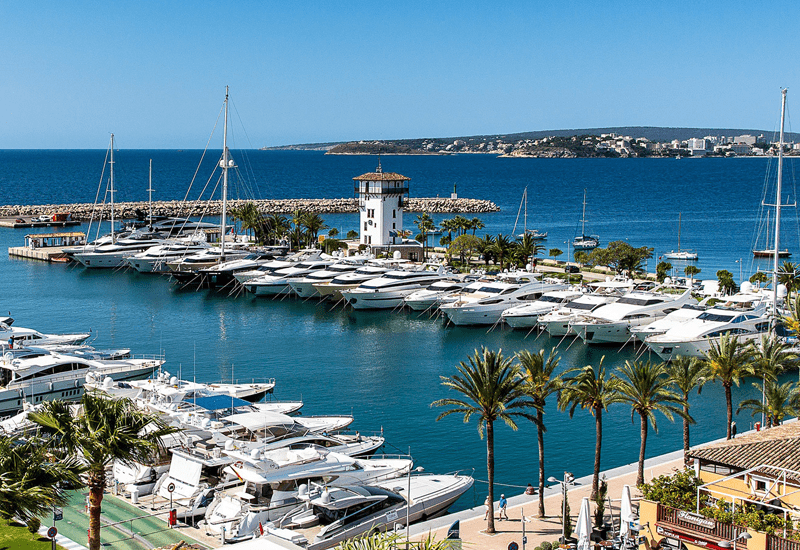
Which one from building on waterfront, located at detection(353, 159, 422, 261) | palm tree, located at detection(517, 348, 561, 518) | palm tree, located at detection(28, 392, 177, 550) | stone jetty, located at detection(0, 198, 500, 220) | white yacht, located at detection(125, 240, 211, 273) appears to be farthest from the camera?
stone jetty, located at detection(0, 198, 500, 220)

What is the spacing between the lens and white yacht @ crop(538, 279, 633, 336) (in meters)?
62.1

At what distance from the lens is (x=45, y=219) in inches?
5300

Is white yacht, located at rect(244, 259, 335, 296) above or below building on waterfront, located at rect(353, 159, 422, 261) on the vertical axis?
below

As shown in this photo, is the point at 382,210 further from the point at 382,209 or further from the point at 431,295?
the point at 431,295

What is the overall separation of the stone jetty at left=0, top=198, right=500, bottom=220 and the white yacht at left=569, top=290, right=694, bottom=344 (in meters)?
86.2

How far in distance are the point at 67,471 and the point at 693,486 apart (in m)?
15.6

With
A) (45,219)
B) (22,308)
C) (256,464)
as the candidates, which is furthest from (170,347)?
(45,219)

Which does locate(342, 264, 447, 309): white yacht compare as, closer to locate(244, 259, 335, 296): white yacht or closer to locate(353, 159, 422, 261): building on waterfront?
locate(244, 259, 335, 296): white yacht

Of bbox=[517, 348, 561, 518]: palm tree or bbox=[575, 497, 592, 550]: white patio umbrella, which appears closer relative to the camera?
bbox=[575, 497, 592, 550]: white patio umbrella

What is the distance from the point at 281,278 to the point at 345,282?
6.87 metres

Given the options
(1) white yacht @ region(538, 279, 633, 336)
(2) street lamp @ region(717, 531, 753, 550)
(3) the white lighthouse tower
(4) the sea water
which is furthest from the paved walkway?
(3) the white lighthouse tower

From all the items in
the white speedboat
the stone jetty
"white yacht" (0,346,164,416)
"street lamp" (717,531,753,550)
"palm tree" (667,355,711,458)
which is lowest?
the white speedboat

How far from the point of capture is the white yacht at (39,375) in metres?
43.2

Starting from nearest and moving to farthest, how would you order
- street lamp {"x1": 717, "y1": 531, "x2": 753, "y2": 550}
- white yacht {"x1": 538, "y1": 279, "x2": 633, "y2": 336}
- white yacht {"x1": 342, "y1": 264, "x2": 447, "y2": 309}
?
street lamp {"x1": 717, "y1": 531, "x2": 753, "y2": 550} < white yacht {"x1": 538, "y1": 279, "x2": 633, "y2": 336} < white yacht {"x1": 342, "y1": 264, "x2": 447, "y2": 309}
